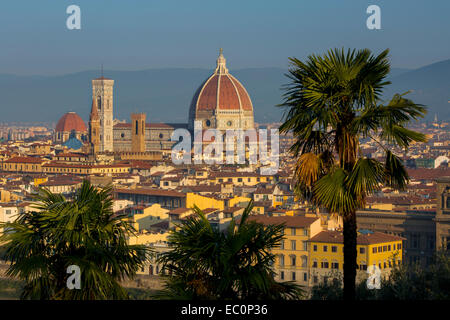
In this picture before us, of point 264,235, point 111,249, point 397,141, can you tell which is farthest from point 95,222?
point 397,141

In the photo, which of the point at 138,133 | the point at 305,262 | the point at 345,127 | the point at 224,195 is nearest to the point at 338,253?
the point at 305,262

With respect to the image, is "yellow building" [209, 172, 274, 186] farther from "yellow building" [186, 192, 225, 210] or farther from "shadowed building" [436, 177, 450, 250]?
"shadowed building" [436, 177, 450, 250]

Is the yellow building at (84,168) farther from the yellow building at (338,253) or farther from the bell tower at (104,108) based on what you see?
the yellow building at (338,253)

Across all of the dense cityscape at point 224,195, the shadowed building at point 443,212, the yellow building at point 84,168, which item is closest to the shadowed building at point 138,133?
the dense cityscape at point 224,195

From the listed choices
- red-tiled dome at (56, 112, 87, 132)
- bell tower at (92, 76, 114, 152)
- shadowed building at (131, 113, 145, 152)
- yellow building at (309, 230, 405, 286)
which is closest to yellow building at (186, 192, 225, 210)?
yellow building at (309, 230, 405, 286)
